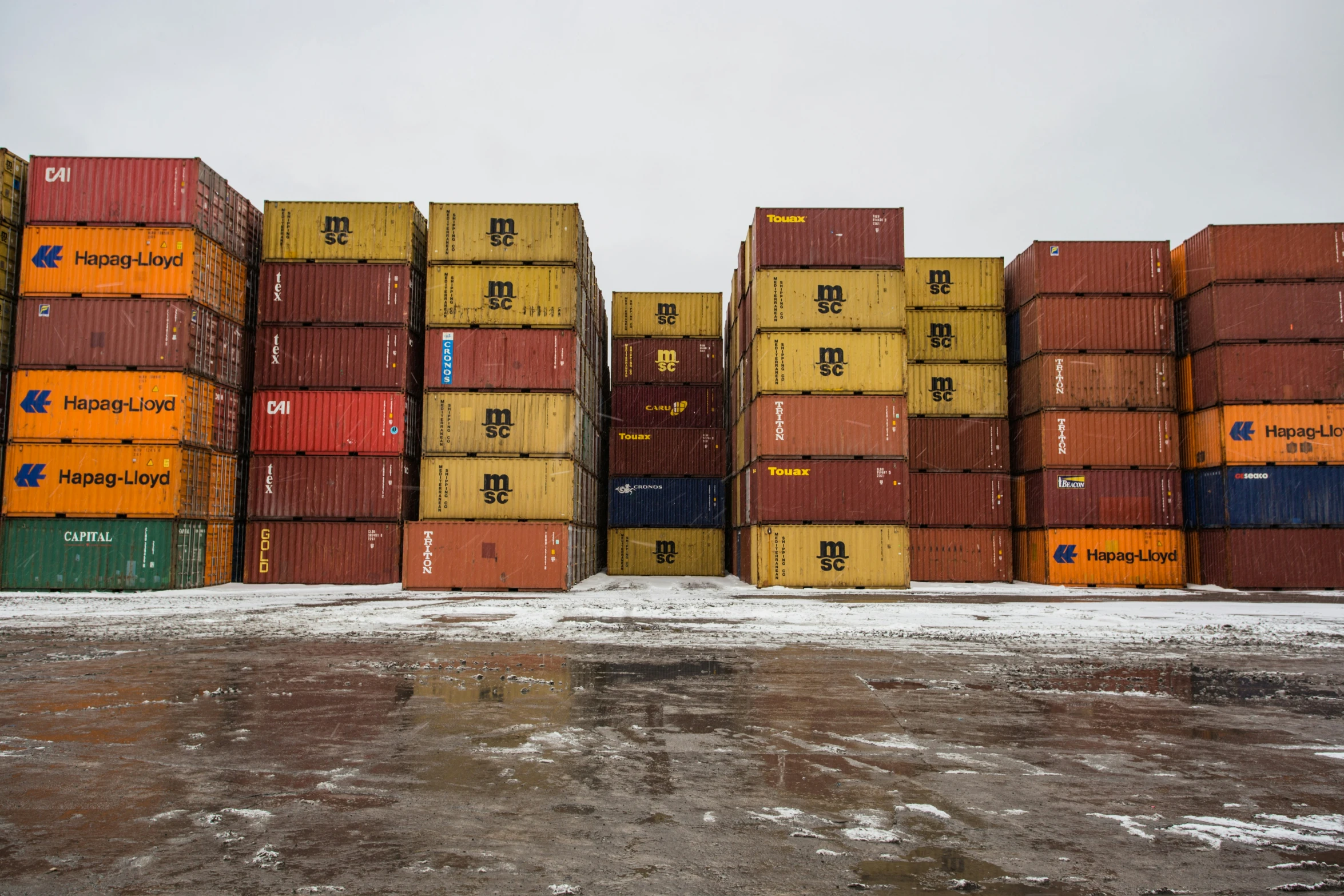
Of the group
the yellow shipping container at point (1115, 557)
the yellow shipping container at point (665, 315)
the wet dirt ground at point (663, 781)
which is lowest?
the wet dirt ground at point (663, 781)

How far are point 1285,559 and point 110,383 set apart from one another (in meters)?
33.0

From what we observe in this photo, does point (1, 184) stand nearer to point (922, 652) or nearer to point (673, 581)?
point (673, 581)

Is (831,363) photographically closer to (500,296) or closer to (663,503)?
(663,503)

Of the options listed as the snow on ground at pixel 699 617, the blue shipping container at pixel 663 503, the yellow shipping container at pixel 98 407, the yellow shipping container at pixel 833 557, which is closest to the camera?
the snow on ground at pixel 699 617

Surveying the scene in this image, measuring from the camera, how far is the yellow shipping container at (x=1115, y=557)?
24.2 m

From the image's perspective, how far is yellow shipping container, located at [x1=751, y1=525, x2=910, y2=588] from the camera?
73.7 ft

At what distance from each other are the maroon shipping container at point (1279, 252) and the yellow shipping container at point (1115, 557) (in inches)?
317

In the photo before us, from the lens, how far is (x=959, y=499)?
2641 centimetres

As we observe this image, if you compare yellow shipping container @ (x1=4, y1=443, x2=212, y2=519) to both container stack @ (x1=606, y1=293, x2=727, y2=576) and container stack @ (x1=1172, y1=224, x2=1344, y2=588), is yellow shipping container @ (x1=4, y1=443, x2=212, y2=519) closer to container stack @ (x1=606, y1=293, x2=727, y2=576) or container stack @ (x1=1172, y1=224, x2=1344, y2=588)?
container stack @ (x1=606, y1=293, x2=727, y2=576)

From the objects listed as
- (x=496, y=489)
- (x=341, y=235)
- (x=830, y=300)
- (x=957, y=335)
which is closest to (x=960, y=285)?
(x=957, y=335)

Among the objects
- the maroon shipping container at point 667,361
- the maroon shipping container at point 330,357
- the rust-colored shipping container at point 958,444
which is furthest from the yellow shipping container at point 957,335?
the maroon shipping container at point 330,357

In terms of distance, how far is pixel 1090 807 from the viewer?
4.34 m

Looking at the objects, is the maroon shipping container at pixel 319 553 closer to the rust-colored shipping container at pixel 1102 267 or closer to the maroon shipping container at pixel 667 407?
the maroon shipping container at pixel 667 407

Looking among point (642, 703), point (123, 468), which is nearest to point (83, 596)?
point (123, 468)
